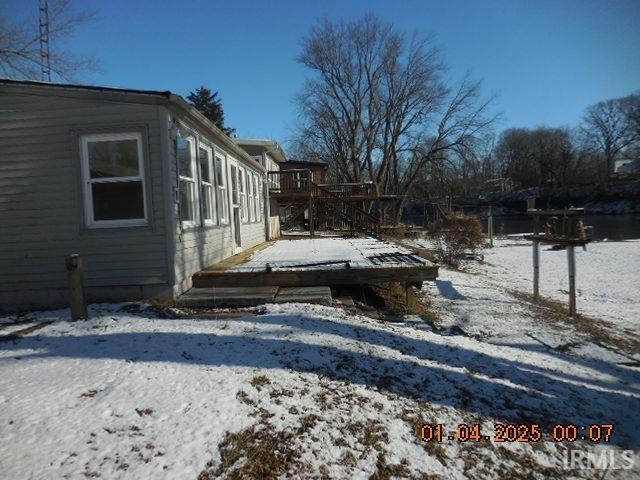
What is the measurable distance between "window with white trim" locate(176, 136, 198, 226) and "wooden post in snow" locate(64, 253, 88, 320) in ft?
5.09

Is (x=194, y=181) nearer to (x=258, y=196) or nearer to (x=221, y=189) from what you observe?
(x=221, y=189)

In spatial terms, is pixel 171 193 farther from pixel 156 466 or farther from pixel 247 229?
pixel 247 229

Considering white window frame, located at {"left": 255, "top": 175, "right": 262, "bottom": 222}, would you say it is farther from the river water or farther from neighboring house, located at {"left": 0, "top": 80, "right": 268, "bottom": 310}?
the river water

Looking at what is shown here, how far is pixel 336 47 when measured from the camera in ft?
98.7

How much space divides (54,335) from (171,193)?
2.20 metres

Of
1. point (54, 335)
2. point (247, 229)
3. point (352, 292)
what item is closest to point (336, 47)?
point (247, 229)

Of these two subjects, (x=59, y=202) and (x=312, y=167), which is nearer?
(x=59, y=202)

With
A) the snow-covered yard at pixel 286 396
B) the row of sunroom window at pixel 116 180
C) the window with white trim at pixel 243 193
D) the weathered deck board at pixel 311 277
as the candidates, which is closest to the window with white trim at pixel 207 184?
the row of sunroom window at pixel 116 180

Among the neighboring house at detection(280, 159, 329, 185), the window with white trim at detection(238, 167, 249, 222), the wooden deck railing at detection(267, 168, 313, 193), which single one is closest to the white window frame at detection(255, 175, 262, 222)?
the window with white trim at detection(238, 167, 249, 222)

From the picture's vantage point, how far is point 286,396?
2740mm

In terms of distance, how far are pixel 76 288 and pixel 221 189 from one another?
13.1 feet

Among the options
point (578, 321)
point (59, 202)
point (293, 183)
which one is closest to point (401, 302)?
point (578, 321)

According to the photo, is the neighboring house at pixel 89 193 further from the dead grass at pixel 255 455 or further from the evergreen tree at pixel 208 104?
the evergreen tree at pixel 208 104

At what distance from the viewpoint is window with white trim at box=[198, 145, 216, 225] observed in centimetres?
666
